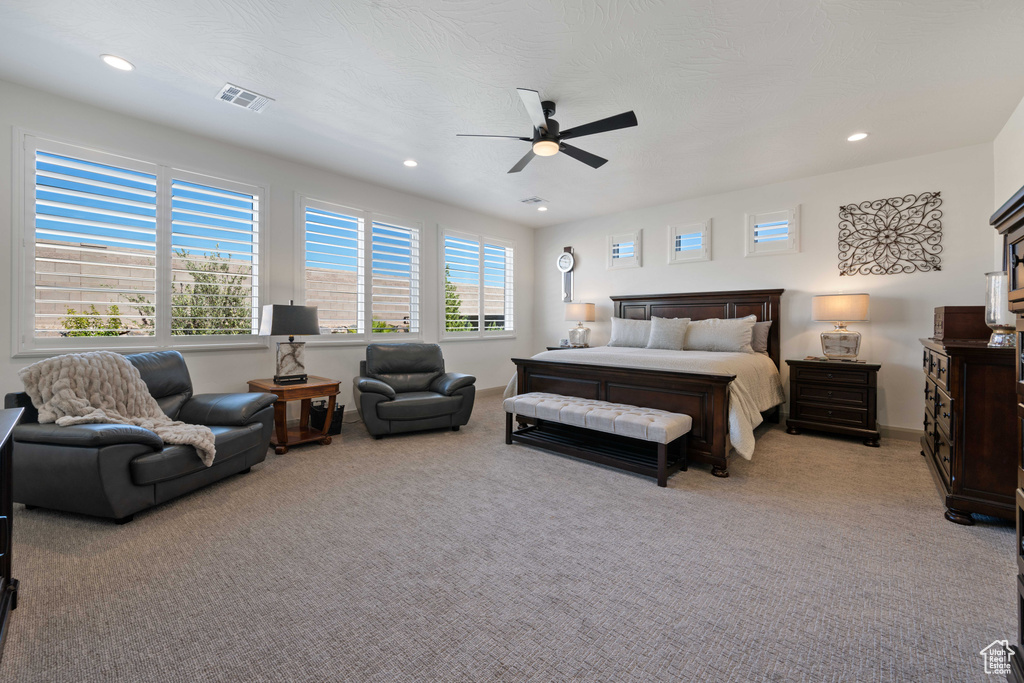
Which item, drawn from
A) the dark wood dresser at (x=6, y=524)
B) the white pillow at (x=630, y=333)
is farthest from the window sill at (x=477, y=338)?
the dark wood dresser at (x=6, y=524)

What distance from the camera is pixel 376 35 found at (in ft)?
8.34

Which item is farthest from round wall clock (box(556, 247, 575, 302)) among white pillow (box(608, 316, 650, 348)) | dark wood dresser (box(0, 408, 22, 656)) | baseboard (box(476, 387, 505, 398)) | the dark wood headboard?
dark wood dresser (box(0, 408, 22, 656))

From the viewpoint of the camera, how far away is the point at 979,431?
2457 mm

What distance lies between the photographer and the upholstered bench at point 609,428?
10.1ft

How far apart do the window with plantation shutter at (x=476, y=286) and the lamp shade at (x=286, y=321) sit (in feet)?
7.05

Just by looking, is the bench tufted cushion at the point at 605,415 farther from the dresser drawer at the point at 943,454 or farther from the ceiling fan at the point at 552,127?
the ceiling fan at the point at 552,127

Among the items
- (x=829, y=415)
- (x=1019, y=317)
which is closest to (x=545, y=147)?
(x=1019, y=317)

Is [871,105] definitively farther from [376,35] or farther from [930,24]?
[376,35]

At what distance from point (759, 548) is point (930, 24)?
9.77 feet

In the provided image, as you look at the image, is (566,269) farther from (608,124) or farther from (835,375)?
(608,124)

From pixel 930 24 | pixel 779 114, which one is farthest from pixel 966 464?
pixel 779 114

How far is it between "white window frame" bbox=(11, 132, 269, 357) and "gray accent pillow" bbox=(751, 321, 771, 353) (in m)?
5.35

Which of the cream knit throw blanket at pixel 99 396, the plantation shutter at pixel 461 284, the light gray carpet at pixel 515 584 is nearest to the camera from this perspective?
the light gray carpet at pixel 515 584

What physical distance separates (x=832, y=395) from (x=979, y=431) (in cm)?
193
